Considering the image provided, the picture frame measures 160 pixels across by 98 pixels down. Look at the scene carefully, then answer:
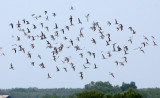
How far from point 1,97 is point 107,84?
68.1 m

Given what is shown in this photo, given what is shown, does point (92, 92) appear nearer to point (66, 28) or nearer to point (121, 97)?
point (121, 97)

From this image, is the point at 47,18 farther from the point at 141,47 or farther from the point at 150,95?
the point at 150,95

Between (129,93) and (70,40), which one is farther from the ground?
A: (70,40)

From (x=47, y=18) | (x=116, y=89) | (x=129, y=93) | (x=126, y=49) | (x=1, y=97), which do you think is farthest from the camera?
(x=116, y=89)

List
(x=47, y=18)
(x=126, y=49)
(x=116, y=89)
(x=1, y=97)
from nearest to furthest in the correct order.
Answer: (x=47, y=18) < (x=126, y=49) < (x=1, y=97) < (x=116, y=89)

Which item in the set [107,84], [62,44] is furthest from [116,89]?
[62,44]

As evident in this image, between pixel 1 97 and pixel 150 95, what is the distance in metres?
75.7

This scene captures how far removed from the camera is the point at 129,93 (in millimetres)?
75938

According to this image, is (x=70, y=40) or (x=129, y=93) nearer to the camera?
(x=70, y=40)

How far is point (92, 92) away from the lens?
7969 cm

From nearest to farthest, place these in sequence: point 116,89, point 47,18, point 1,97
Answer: point 47,18 → point 1,97 → point 116,89

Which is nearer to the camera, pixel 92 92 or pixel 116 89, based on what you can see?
pixel 92 92

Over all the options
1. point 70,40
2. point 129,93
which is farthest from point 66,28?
point 129,93

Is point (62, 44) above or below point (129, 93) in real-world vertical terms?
above
